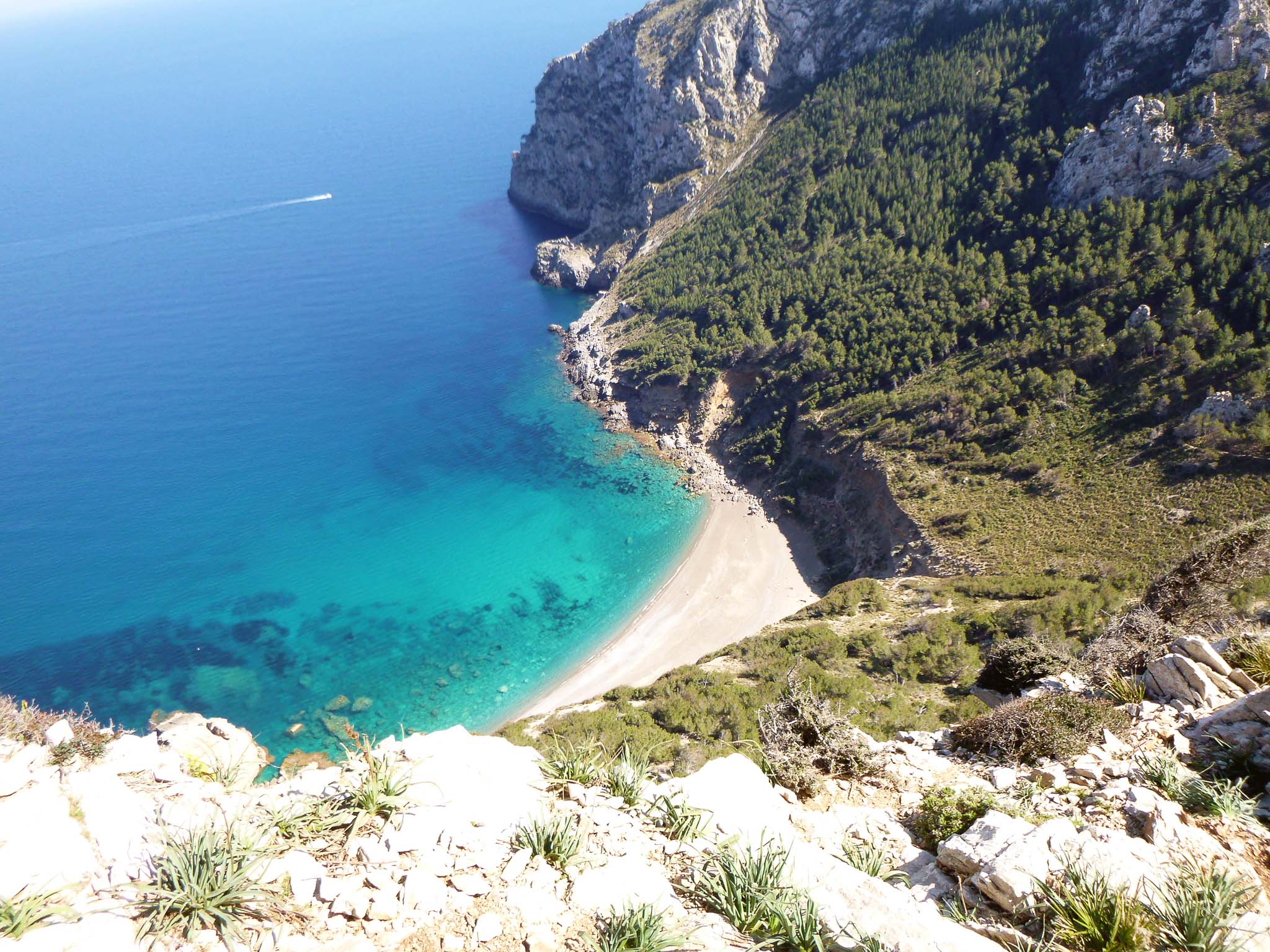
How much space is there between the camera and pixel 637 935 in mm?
7656

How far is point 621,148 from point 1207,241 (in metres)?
76.4

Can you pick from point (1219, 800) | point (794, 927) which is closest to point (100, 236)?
point (794, 927)

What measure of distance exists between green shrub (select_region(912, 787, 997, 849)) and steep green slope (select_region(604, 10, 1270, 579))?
952 inches

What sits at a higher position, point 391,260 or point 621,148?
point 621,148

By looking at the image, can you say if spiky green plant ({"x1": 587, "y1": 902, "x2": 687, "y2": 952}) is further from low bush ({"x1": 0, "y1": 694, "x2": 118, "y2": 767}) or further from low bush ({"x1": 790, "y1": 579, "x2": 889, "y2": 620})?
low bush ({"x1": 790, "y1": 579, "x2": 889, "y2": 620})

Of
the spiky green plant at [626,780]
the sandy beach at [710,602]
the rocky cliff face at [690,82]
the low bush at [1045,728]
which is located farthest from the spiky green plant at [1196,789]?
the rocky cliff face at [690,82]

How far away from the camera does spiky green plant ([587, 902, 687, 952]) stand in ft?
24.9

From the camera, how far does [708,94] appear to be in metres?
84.1

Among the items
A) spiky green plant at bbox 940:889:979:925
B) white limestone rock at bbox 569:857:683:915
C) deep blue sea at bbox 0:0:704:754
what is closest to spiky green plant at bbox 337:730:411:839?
white limestone rock at bbox 569:857:683:915

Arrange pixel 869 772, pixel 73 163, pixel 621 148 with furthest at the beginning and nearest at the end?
pixel 73 163, pixel 621 148, pixel 869 772

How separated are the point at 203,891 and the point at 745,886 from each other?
6070 mm

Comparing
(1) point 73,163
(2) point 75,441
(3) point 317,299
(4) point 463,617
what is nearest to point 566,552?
(4) point 463,617

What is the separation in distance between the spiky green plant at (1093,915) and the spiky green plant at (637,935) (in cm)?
408

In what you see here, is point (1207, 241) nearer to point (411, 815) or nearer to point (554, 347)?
point (411, 815)
